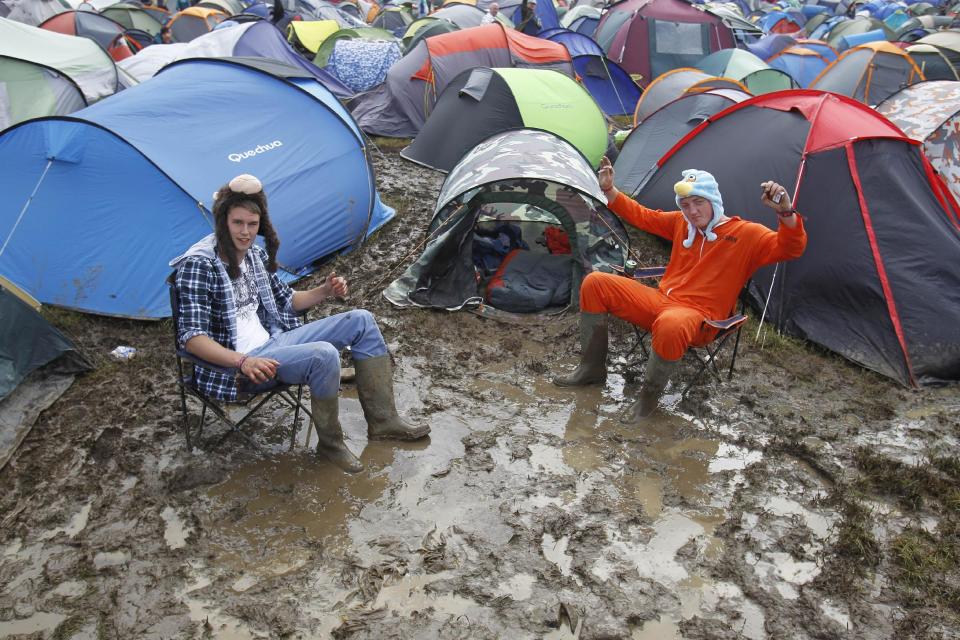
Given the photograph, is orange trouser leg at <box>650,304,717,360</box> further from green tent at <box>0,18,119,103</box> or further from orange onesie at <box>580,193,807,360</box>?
green tent at <box>0,18,119,103</box>

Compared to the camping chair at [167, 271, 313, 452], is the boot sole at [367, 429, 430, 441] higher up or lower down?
lower down

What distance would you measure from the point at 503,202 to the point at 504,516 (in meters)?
3.35

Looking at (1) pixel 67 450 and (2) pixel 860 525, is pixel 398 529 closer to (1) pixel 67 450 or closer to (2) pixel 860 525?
(1) pixel 67 450

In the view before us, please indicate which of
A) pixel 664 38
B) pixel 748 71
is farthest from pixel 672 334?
pixel 664 38

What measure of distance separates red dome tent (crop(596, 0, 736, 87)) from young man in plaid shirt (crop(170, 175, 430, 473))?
41.9 ft

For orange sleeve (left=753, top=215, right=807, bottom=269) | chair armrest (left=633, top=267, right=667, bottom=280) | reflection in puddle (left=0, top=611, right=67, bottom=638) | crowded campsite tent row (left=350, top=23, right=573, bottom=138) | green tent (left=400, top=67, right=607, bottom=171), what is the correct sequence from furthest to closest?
crowded campsite tent row (left=350, top=23, right=573, bottom=138)
green tent (left=400, top=67, right=607, bottom=171)
chair armrest (left=633, top=267, right=667, bottom=280)
orange sleeve (left=753, top=215, right=807, bottom=269)
reflection in puddle (left=0, top=611, right=67, bottom=638)

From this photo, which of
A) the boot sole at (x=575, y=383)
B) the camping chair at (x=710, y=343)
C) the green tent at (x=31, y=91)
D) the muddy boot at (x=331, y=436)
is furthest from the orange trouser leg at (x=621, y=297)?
the green tent at (x=31, y=91)

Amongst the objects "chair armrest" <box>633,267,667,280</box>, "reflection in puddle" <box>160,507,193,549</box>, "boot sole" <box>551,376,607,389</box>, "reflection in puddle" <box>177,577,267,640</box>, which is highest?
"chair armrest" <box>633,267,667,280</box>

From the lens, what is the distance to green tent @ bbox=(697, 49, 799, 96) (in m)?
12.6

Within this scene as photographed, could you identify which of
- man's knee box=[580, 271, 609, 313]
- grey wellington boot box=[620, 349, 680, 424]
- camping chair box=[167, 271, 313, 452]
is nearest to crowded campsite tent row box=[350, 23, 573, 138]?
man's knee box=[580, 271, 609, 313]

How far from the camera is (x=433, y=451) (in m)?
4.29

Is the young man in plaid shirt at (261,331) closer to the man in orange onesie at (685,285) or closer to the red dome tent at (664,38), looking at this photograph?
the man in orange onesie at (685,285)

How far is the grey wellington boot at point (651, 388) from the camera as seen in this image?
4.55 meters

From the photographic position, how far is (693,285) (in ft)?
15.7
